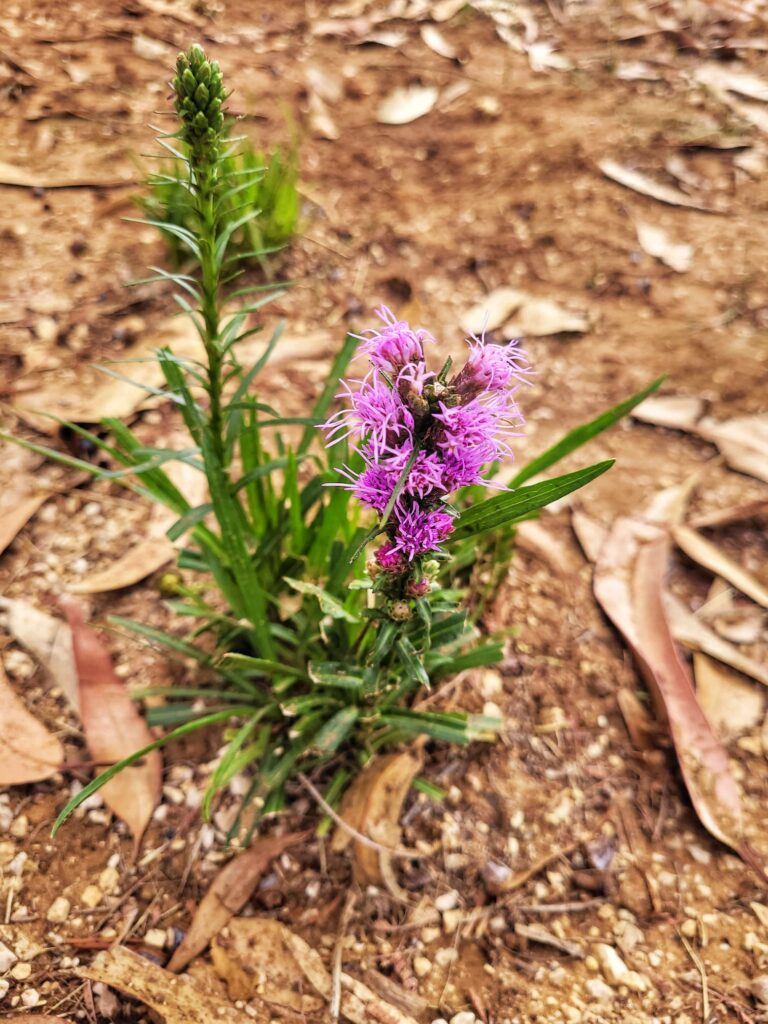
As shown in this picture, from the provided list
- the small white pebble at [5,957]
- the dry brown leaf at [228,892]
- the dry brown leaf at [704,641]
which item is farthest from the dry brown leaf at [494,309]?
the small white pebble at [5,957]

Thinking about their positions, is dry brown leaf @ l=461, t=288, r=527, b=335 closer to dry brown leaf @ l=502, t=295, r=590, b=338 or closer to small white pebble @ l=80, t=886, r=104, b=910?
dry brown leaf @ l=502, t=295, r=590, b=338

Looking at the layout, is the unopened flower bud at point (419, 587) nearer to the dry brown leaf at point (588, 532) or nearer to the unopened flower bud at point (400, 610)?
the unopened flower bud at point (400, 610)

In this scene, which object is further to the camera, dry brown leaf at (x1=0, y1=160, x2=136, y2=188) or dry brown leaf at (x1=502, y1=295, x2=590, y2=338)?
dry brown leaf at (x1=502, y1=295, x2=590, y2=338)

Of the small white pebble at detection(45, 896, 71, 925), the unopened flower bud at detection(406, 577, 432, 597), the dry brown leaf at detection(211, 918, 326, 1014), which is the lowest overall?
the dry brown leaf at detection(211, 918, 326, 1014)

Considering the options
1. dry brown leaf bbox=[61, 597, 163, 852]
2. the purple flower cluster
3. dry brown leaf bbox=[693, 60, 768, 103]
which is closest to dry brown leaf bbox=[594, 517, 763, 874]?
the purple flower cluster

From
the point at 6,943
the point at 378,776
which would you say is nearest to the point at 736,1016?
the point at 378,776
